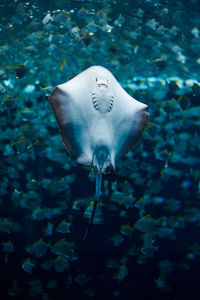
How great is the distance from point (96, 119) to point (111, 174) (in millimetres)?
5767

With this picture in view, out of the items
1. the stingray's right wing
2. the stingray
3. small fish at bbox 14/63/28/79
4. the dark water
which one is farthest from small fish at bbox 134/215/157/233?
small fish at bbox 14/63/28/79

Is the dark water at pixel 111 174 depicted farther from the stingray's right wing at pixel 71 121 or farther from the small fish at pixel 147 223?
the stingray's right wing at pixel 71 121

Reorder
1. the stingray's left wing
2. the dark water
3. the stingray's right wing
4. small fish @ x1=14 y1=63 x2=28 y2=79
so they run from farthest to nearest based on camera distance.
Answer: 1. the dark water
2. small fish @ x1=14 y1=63 x2=28 y2=79
3. the stingray's left wing
4. the stingray's right wing

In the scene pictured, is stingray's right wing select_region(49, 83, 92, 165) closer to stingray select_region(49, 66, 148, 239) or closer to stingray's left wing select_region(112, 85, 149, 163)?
stingray select_region(49, 66, 148, 239)

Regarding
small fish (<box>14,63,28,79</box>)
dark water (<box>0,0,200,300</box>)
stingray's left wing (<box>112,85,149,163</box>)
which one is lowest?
dark water (<box>0,0,200,300</box>)

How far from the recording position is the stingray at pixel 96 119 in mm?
2148

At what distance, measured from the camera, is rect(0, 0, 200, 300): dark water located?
20.5 feet

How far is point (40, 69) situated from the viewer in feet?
26.1

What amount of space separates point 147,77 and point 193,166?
349 centimetres

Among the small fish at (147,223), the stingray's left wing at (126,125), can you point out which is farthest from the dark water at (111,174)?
the stingray's left wing at (126,125)

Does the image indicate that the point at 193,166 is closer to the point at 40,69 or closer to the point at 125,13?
→ the point at 125,13

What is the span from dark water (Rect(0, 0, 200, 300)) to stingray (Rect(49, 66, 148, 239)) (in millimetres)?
3441

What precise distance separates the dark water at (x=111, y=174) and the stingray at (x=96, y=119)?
344cm

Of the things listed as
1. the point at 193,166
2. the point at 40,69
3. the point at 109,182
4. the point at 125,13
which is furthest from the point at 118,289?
the point at 125,13
